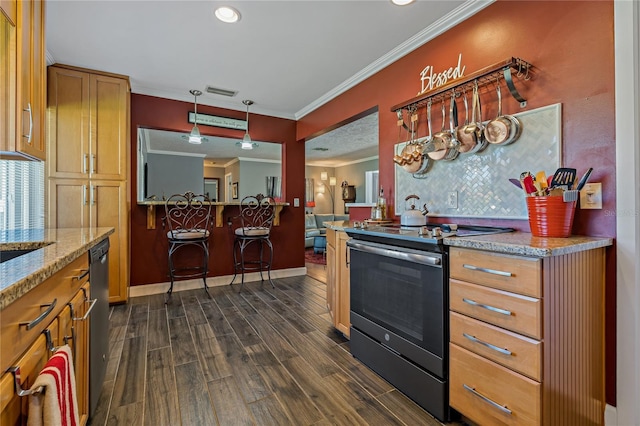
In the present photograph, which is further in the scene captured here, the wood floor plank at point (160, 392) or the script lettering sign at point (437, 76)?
the script lettering sign at point (437, 76)

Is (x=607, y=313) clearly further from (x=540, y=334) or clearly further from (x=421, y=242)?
(x=421, y=242)

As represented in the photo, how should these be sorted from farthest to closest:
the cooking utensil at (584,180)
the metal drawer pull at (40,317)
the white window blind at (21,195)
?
1. the white window blind at (21,195)
2. the cooking utensil at (584,180)
3. the metal drawer pull at (40,317)

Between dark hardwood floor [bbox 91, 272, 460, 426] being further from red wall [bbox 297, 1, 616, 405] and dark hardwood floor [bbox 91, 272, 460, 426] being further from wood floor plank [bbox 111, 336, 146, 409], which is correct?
red wall [bbox 297, 1, 616, 405]

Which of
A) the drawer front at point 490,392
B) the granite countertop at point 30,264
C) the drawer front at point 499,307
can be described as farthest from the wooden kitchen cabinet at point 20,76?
the drawer front at point 490,392

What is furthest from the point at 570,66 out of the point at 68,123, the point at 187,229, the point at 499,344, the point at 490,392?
the point at 68,123

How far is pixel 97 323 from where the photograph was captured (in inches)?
59.2

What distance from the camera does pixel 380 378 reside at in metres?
1.85

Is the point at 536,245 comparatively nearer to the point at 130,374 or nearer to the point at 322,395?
the point at 322,395

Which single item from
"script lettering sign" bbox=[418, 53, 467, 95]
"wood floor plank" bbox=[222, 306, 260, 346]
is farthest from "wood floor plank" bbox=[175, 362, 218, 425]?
"script lettering sign" bbox=[418, 53, 467, 95]

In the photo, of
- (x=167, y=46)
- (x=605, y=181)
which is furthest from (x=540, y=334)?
(x=167, y=46)

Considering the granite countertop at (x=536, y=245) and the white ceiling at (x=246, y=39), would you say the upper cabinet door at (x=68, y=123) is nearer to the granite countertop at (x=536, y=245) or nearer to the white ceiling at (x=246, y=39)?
the white ceiling at (x=246, y=39)

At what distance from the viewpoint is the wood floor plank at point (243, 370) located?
171 centimetres

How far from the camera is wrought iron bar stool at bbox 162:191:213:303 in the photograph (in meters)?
3.41

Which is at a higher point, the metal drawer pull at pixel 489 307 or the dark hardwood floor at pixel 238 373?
the metal drawer pull at pixel 489 307
